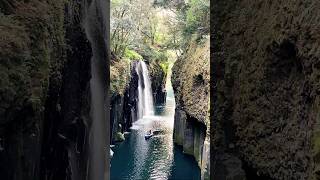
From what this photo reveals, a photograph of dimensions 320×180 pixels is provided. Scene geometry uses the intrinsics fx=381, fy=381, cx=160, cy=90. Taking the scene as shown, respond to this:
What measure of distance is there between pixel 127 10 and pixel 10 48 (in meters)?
24.6

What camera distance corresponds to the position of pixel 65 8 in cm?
734

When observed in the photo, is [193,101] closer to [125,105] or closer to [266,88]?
[125,105]

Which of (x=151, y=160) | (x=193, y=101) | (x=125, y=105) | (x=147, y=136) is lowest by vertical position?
(x=151, y=160)

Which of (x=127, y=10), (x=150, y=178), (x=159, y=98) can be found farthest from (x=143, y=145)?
(x=159, y=98)

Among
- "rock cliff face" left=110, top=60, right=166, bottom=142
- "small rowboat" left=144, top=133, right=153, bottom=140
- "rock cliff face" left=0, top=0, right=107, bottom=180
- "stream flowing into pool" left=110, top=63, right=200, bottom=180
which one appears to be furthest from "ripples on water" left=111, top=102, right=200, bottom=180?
"rock cliff face" left=0, top=0, right=107, bottom=180

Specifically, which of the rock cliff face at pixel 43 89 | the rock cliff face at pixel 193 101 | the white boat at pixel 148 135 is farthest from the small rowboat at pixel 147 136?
the rock cliff face at pixel 43 89

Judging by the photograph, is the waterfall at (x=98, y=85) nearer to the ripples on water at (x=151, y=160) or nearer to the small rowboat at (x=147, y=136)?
the ripples on water at (x=151, y=160)

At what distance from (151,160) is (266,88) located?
61.9 ft

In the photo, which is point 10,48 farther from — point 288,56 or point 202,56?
point 202,56

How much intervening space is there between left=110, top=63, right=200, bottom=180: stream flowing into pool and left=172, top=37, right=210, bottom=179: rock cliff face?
2.54ft

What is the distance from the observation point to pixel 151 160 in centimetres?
2253

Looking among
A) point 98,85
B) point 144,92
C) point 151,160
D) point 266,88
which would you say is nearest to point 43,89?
point 266,88

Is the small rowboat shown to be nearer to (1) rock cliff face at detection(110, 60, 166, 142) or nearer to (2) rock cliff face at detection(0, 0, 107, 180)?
(1) rock cliff face at detection(110, 60, 166, 142)

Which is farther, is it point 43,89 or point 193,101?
point 193,101
